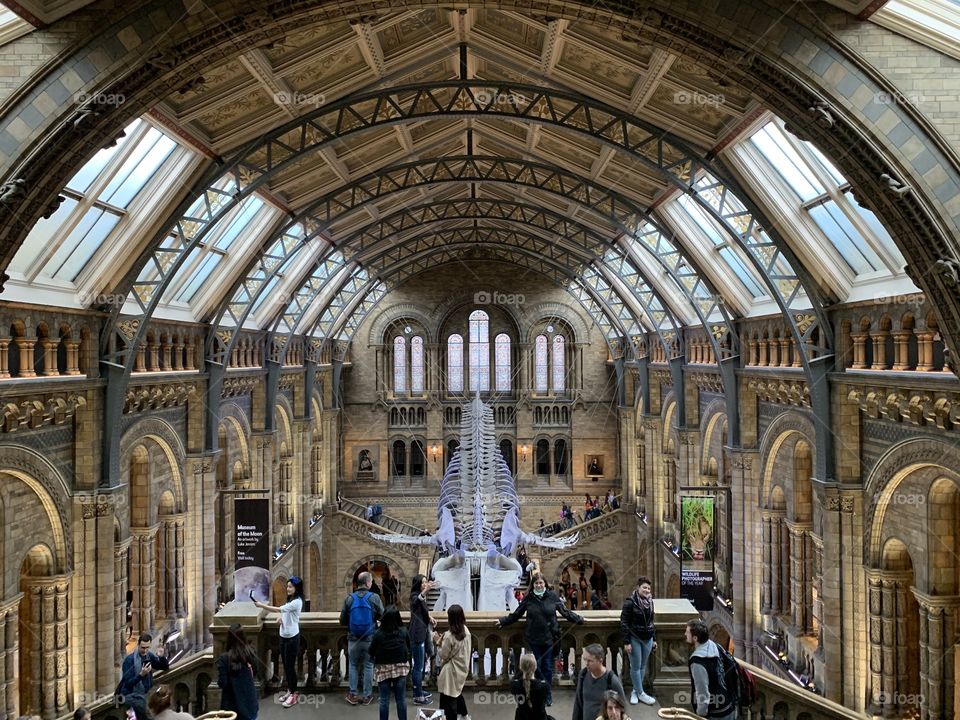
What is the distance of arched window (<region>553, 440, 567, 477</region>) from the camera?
40.8m

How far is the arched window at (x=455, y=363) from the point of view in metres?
40.7

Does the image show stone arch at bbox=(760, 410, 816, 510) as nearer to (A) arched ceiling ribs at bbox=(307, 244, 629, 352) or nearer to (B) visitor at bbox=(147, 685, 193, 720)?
(B) visitor at bbox=(147, 685, 193, 720)

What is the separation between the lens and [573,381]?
40.5 meters

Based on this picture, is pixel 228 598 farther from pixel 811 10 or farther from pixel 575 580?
pixel 811 10

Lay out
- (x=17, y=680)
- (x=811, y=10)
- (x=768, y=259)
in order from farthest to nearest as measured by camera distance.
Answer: (x=768, y=259) < (x=17, y=680) < (x=811, y=10)

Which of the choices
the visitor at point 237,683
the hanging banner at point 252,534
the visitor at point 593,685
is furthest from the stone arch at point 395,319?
the visitor at point 593,685

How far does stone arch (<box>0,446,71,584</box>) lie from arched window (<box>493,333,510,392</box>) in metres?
28.4

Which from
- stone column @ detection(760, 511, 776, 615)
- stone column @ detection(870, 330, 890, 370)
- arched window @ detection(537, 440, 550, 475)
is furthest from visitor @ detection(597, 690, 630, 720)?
arched window @ detection(537, 440, 550, 475)

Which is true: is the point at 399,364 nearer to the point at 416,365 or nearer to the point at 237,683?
the point at 416,365

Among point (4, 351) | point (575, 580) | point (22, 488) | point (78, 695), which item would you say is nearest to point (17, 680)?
point (78, 695)

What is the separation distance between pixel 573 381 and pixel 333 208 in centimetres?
2236

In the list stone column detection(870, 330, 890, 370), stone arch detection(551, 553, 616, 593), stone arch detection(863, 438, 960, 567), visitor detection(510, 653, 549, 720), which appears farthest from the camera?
stone arch detection(551, 553, 616, 593)

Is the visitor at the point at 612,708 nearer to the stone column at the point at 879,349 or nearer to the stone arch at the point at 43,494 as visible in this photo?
the stone column at the point at 879,349

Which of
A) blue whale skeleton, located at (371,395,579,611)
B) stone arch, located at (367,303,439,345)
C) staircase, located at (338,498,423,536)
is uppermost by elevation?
stone arch, located at (367,303,439,345)
